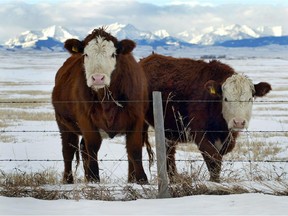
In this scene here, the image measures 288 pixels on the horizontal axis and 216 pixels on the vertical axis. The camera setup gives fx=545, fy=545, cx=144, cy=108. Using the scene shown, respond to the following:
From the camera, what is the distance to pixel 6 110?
82.8 feet

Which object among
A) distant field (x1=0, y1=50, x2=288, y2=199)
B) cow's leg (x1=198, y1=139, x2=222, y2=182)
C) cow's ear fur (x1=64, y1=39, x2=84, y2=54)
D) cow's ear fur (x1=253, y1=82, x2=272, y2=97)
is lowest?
distant field (x1=0, y1=50, x2=288, y2=199)

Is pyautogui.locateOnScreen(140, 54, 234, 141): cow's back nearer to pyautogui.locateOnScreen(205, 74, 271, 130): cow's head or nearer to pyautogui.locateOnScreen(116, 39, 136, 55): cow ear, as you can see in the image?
pyautogui.locateOnScreen(205, 74, 271, 130): cow's head

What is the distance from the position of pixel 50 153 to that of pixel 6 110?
12749mm

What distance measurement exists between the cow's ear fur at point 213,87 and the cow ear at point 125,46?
135 centimetres

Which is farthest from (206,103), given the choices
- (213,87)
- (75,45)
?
(75,45)

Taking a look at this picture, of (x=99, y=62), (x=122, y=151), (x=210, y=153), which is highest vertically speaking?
(x=99, y=62)

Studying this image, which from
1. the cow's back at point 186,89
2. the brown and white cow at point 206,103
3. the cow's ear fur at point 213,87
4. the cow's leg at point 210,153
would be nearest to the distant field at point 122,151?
the cow's leg at point 210,153

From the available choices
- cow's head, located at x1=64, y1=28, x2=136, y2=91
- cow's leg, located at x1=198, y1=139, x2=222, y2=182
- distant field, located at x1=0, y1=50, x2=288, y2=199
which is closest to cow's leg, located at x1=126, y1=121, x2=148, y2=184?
distant field, located at x1=0, y1=50, x2=288, y2=199

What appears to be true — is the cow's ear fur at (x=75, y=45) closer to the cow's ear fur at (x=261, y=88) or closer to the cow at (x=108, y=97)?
the cow at (x=108, y=97)

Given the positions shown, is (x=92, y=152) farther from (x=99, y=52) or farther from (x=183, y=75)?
(x=183, y=75)

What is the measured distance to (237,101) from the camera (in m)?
8.27

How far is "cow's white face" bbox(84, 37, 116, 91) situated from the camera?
7590 millimetres

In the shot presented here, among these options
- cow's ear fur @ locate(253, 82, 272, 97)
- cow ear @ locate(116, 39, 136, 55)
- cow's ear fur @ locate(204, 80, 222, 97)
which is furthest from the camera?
cow's ear fur @ locate(253, 82, 272, 97)

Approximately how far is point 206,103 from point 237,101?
72 cm
